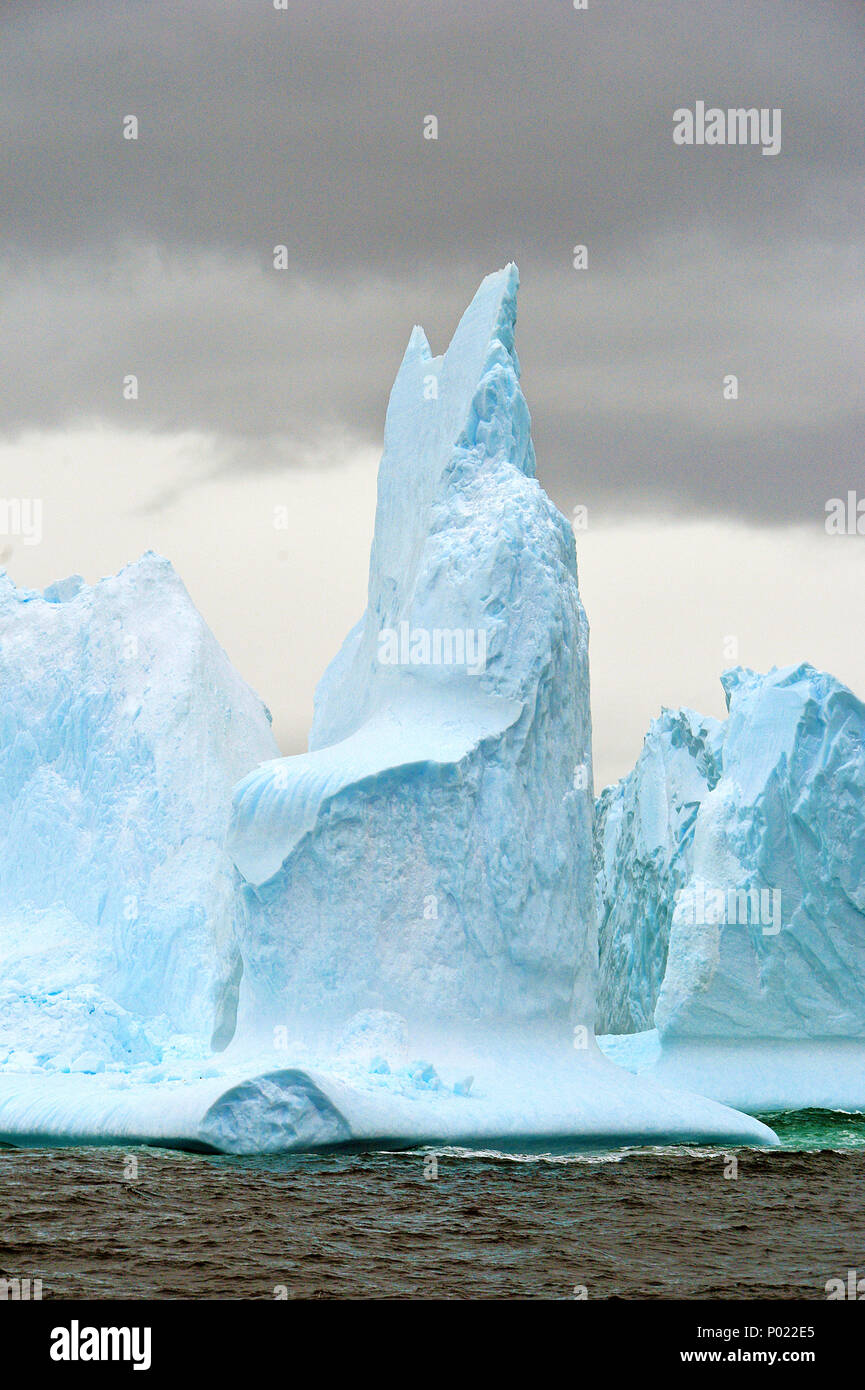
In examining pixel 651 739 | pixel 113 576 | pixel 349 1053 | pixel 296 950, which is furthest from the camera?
pixel 651 739

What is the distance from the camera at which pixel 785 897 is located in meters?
29.9

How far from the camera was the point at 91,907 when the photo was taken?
28.3 m

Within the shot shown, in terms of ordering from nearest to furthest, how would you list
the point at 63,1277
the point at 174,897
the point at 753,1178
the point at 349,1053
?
the point at 63,1277, the point at 753,1178, the point at 349,1053, the point at 174,897

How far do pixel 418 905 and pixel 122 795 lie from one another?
9.75m

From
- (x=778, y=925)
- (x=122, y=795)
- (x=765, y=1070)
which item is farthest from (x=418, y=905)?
(x=778, y=925)

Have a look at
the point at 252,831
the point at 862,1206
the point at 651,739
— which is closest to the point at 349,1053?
the point at 252,831

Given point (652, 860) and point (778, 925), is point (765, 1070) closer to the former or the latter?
point (778, 925)

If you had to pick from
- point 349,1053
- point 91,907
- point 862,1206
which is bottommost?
point 862,1206

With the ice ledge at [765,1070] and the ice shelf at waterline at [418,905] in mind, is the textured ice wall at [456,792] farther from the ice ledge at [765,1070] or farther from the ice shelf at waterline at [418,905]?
the ice ledge at [765,1070]

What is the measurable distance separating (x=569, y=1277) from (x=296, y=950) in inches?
378

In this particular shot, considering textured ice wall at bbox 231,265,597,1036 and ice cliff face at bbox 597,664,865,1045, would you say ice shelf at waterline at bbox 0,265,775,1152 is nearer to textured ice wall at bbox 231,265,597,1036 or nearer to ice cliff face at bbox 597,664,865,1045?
textured ice wall at bbox 231,265,597,1036
